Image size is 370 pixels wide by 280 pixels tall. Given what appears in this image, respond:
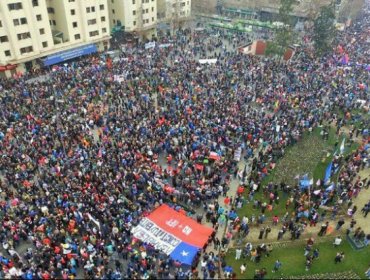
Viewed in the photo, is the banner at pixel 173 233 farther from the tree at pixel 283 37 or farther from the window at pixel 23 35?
the tree at pixel 283 37

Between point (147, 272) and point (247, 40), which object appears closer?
point (147, 272)

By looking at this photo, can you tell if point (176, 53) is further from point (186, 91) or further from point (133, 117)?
point (133, 117)

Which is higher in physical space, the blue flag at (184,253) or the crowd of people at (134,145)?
the crowd of people at (134,145)

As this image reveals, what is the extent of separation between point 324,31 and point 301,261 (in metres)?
41.6

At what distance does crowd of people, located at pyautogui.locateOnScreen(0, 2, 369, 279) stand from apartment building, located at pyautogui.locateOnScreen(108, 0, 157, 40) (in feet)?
41.5

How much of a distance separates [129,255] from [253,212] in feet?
30.5

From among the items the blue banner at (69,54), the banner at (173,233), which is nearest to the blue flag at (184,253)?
the banner at (173,233)

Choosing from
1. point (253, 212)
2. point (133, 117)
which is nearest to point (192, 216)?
point (253, 212)

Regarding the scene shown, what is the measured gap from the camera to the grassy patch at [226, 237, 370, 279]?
65.2 feet

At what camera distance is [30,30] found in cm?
4331

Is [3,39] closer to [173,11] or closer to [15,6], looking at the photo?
[15,6]

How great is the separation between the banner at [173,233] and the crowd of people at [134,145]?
0.51 meters

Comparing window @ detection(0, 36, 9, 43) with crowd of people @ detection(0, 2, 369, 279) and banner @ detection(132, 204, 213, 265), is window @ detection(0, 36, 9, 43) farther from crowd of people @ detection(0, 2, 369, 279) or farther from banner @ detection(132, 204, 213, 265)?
banner @ detection(132, 204, 213, 265)

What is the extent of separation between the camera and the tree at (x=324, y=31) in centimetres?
5162
